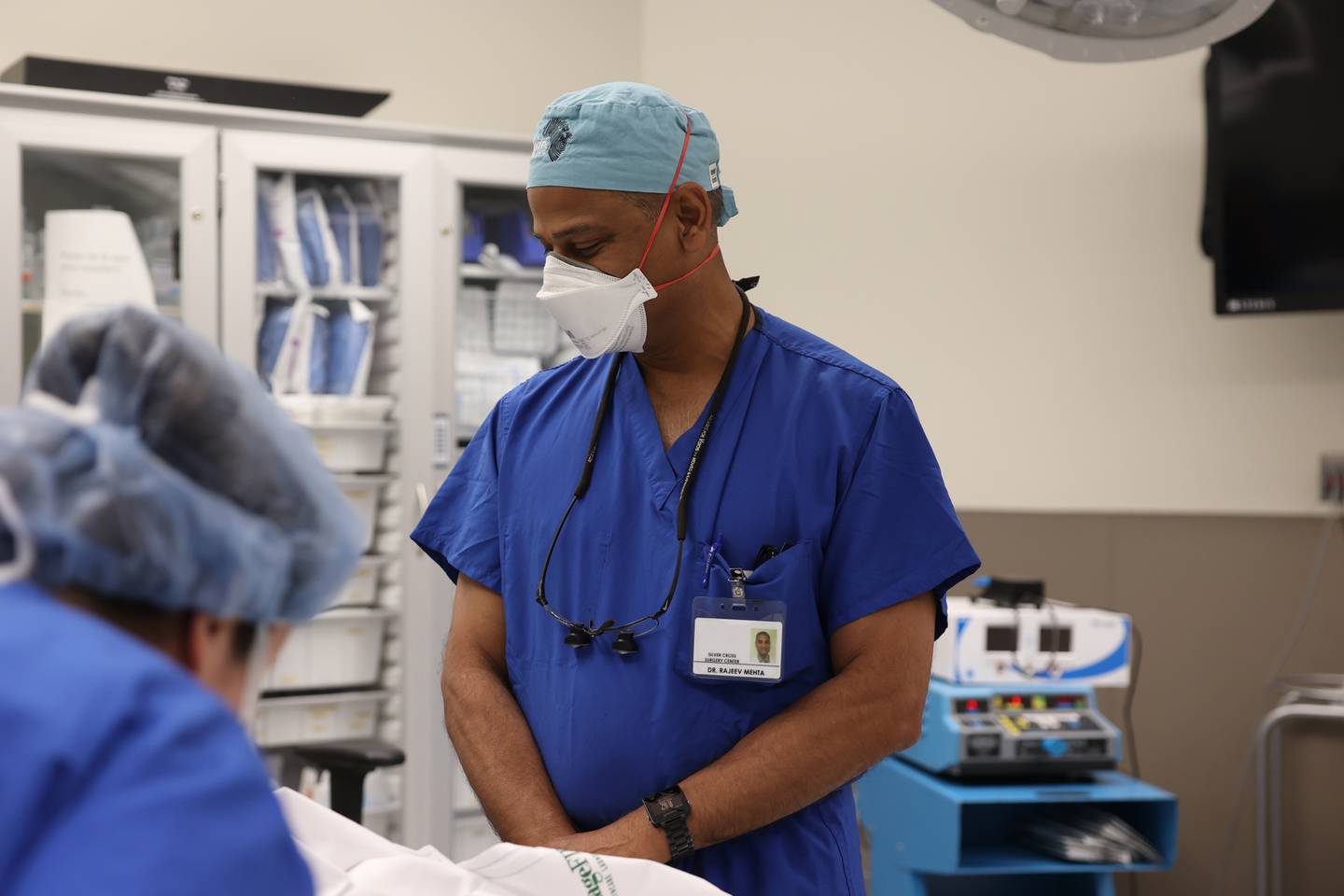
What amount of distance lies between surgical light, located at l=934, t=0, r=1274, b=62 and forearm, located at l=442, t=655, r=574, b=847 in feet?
3.10

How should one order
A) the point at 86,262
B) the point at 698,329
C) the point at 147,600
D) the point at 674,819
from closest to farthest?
the point at 147,600
the point at 674,819
the point at 698,329
the point at 86,262

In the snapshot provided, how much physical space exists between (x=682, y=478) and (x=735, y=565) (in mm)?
130

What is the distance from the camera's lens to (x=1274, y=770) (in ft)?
10.9

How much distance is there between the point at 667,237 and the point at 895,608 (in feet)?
1.62

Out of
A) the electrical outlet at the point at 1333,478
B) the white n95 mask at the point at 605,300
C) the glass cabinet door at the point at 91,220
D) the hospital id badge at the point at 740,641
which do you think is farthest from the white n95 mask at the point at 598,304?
the electrical outlet at the point at 1333,478

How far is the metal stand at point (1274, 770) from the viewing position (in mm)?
3154

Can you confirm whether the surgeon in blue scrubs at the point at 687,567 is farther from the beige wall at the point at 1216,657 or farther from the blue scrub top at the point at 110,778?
the beige wall at the point at 1216,657

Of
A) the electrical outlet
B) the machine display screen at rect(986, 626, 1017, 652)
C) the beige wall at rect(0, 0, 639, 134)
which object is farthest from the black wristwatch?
the beige wall at rect(0, 0, 639, 134)

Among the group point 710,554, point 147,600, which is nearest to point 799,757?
point 710,554

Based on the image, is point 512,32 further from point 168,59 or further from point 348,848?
point 348,848

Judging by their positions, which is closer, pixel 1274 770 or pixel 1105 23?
pixel 1105 23

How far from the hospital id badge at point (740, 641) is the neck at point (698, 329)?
0.32 meters

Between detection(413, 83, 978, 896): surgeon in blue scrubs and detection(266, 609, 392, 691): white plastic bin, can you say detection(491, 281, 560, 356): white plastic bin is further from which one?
detection(413, 83, 978, 896): surgeon in blue scrubs

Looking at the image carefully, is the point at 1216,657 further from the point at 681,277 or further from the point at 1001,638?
the point at 681,277
